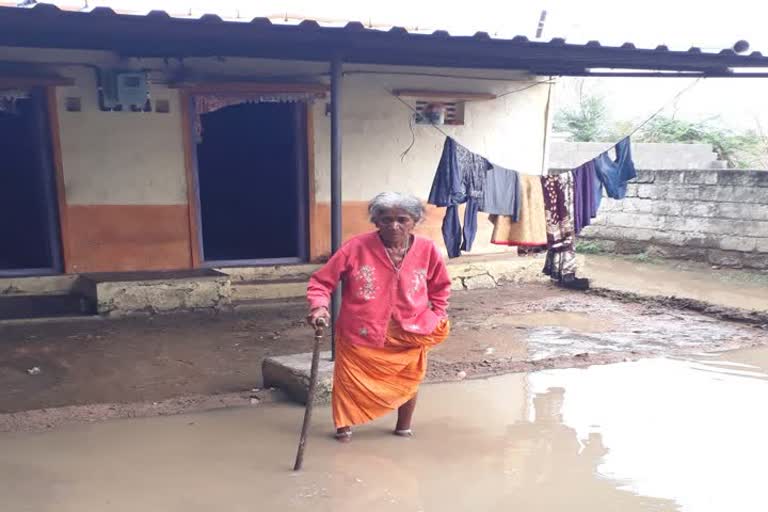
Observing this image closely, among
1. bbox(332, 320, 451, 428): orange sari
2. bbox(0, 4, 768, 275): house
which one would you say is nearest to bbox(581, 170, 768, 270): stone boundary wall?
bbox(0, 4, 768, 275): house

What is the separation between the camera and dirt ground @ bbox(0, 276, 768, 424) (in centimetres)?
463

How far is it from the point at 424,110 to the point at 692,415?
4.90 meters

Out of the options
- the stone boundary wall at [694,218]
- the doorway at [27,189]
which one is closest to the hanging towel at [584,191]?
the stone boundary wall at [694,218]

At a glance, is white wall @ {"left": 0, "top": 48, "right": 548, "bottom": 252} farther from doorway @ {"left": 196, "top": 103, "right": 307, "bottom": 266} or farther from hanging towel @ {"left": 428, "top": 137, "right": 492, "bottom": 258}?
hanging towel @ {"left": 428, "top": 137, "right": 492, "bottom": 258}

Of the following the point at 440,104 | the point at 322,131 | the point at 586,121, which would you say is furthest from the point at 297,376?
the point at 586,121

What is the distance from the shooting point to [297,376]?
14.1 ft

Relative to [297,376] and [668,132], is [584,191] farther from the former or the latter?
[668,132]

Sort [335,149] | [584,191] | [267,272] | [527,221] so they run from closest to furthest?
1. [335,149]
2. [527,221]
3. [584,191]
4. [267,272]

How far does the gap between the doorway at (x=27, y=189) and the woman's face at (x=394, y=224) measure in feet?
15.4

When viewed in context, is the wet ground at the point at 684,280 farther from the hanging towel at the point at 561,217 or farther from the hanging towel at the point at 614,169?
the hanging towel at the point at 614,169

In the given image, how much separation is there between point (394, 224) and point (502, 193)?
3.25 m

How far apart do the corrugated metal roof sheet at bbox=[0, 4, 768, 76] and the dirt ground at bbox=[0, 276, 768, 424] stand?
228 centimetres

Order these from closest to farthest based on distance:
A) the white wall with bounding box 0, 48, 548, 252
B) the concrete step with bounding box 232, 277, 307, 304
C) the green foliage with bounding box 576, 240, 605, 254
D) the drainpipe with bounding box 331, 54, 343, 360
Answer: the drainpipe with bounding box 331, 54, 343, 360 < the white wall with bounding box 0, 48, 548, 252 < the concrete step with bounding box 232, 277, 307, 304 < the green foliage with bounding box 576, 240, 605, 254

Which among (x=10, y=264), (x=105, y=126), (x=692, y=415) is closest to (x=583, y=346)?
(x=692, y=415)
